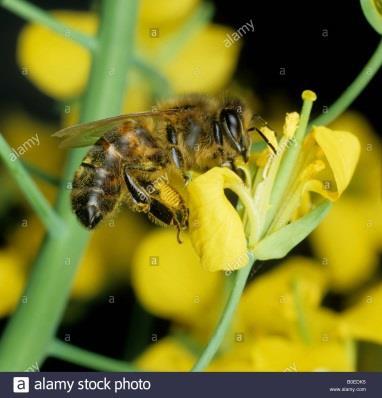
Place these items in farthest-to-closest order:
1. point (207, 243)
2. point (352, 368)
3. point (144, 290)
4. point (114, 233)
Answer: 1. point (114, 233)
2. point (144, 290)
3. point (352, 368)
4. point (207, 243)

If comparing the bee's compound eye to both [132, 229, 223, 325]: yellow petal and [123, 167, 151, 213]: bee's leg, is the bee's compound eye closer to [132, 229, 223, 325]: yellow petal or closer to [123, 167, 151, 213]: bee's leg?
[123, 167, 151, 213]: bee's leg

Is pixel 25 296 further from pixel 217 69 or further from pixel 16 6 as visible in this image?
pixel 217 69

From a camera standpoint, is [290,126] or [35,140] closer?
[290,126]

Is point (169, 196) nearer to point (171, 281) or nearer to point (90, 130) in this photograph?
point (90, 130)

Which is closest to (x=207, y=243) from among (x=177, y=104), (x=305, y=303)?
(x=177, y=104)

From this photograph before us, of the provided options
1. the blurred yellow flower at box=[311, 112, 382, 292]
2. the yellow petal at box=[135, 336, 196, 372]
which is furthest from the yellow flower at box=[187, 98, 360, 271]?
the blurred yellow flower at box=[311, 112, 382, 292]

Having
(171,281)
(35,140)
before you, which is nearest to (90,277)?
(171,281)

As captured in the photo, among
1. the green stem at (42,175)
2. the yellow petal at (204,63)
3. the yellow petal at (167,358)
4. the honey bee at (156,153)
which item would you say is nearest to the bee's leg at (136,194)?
the honey bee at (156,153)
